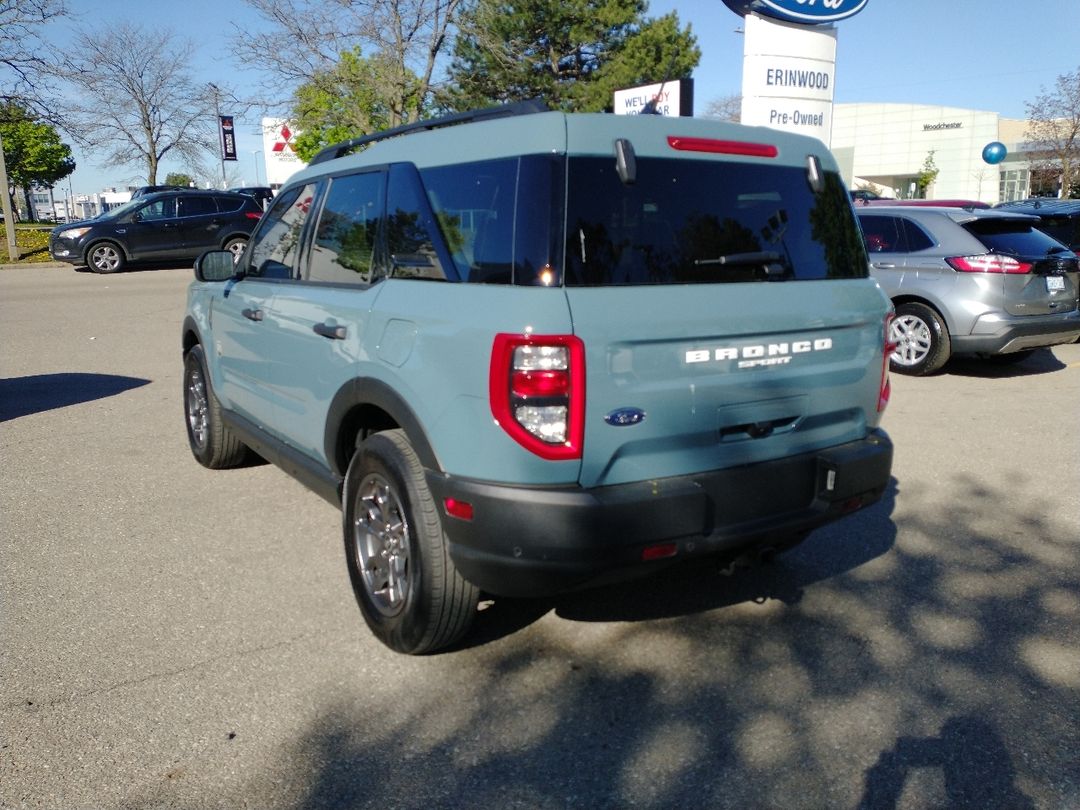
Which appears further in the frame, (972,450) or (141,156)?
(141,156)

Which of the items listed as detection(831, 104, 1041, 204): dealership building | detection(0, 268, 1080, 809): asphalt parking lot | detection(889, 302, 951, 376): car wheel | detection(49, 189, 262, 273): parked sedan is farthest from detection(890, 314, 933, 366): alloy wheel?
detection(831, 104, 1041, 204): dealership building

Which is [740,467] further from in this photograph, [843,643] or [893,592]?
[893,592]

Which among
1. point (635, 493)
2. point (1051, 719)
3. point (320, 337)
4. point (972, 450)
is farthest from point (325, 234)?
point (972, 450)

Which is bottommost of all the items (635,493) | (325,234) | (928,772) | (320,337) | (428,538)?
(928,772)

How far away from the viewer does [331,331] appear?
142 inches

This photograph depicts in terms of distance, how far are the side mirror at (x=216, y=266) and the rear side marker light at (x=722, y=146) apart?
2854mm

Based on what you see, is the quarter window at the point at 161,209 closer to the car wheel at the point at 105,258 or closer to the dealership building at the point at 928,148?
the car wheel at the point at 105,258

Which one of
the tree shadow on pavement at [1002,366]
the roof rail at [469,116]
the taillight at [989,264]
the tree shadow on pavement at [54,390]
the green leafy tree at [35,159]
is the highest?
the green leafy tree at [35,159]

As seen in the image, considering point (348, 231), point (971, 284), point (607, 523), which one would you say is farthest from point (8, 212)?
point (607, 523)

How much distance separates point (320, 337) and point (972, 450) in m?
4.77

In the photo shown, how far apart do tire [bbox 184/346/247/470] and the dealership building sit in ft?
238

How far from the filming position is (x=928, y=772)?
8.91 feet

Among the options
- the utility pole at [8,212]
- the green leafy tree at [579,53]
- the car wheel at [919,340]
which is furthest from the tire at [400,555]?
the green leafy tree at [579,53]

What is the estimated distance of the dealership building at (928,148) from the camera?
72.6 m
